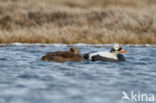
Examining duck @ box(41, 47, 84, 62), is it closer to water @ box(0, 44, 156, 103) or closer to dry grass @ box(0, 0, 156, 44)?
water @ box(0, 44, 156, 103)

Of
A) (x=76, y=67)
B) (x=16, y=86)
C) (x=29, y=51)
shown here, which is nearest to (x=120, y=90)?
(x=16, y=86)

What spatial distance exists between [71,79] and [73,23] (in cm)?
1390

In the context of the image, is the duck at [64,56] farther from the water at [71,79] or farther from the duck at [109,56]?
the duck at [109,56]

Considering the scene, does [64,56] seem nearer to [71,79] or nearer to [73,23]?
[71,79]

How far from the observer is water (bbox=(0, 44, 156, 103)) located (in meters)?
7.24

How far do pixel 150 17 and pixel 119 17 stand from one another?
196 centimetres

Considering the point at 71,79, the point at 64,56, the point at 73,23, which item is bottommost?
the point at 71,79

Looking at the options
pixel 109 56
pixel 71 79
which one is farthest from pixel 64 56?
pixel 71 79

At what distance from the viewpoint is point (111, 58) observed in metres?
12.2

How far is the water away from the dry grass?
16.1 feet

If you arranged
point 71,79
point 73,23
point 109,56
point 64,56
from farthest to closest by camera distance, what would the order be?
1. point 73,23
2. point 109,56
3. point 64,56
4. point 71,79

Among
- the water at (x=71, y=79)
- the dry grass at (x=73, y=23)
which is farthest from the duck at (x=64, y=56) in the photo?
the dry grass at (x=73, y=23)

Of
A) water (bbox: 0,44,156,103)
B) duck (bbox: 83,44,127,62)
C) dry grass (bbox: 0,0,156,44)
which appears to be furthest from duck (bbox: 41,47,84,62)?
dry grass (bbox: 0,0,156,44)

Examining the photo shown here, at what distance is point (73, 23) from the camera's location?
22.6 metres
